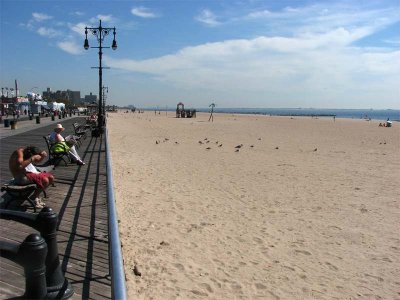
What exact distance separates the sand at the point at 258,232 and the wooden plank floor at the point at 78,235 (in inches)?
20.6

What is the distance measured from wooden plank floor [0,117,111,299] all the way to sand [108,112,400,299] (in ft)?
1.72

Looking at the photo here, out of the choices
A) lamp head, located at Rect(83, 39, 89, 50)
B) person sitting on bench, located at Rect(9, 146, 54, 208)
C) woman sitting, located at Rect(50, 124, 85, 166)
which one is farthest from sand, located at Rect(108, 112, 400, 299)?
lamp head, located at Rect(83, 39, 89, 50)

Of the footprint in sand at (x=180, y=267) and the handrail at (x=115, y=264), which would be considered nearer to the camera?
the handrail at (x=115, y=264)

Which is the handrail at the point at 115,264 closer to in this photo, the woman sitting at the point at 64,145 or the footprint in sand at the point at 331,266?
the footprint in sand at the point at 331,266

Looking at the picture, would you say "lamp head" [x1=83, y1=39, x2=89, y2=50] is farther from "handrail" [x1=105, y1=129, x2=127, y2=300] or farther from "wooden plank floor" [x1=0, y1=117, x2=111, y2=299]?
"handrail" [x1=105, y1=129, x2=127, y2=300]

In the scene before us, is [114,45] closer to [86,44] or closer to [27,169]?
[86,44]

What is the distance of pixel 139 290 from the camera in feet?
14.8

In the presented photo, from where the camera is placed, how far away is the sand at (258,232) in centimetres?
488

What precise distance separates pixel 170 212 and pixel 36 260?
5.09 metres

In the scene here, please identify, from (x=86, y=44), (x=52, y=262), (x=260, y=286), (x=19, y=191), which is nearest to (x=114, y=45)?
(x=86, y=44)

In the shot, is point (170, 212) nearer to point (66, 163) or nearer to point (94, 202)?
point (94, 202)

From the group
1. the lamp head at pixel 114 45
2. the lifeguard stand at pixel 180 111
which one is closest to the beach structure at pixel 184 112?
the lifeguard stand at pixel 180 111

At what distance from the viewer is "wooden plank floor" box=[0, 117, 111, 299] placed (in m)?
3.83

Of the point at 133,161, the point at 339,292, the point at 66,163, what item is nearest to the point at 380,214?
the point at 339,292
